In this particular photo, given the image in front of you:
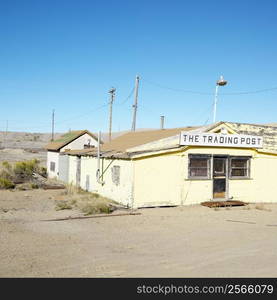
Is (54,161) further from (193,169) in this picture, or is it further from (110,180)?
(193,169)

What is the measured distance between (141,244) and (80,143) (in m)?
19.7

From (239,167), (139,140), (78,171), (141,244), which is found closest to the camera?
(141,244)

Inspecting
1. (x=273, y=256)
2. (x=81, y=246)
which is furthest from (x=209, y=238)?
(x=81, y=246)

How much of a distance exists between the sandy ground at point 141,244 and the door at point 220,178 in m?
2.01

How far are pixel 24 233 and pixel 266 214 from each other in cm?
913

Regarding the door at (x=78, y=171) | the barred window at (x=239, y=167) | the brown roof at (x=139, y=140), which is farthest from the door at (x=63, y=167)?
the barred window at (x=239, y=167)

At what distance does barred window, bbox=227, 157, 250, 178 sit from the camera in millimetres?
16109

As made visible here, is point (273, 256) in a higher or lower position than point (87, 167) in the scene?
lower

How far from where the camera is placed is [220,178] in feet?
51.9

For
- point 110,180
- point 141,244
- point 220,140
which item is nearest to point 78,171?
point 110,180

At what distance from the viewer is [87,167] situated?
765 inches

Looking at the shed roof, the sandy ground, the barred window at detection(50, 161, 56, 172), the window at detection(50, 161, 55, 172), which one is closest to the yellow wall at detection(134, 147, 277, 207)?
the shed roof
